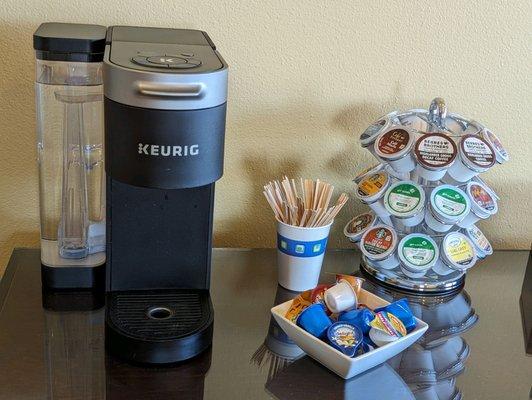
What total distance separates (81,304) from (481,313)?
59cm

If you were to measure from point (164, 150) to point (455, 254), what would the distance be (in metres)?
0.53

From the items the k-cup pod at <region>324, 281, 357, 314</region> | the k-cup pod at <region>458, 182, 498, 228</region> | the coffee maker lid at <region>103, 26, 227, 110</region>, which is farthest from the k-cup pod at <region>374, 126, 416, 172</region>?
the coffee maker lid at <region>103, 26, 227, 110</region>

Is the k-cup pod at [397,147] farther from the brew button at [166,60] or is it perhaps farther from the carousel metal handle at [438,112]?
the brew button at [166,60]

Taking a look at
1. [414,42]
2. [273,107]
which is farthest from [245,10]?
[414,42]

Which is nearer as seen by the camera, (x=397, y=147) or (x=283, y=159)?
(x=397, y=147)

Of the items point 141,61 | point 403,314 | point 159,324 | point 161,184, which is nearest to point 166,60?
point 141,61

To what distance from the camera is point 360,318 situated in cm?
98

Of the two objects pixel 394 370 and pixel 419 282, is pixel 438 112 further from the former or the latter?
pixel 394 370

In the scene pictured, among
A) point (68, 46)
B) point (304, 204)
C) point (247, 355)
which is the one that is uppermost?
point (68, 46)

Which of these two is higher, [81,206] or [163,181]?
[163,181]

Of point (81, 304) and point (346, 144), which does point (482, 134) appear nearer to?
point (346, 144)

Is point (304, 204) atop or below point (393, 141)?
below

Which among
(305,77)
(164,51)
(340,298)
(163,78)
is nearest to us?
(163,78)

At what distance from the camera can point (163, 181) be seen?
2.77 feet
